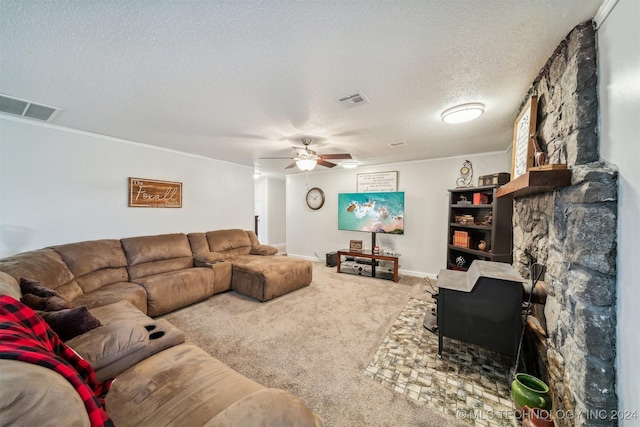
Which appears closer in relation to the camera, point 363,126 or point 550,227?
point 550,227

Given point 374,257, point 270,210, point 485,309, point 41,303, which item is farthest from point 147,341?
point 270,210

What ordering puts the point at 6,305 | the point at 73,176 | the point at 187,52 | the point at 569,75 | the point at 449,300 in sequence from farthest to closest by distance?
1. the point at 73,176
2. the point at 449,300
3. the point at 187,52
4. the point at 569,75
5. the point at 6,305

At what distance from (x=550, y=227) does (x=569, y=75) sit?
2.93 ft

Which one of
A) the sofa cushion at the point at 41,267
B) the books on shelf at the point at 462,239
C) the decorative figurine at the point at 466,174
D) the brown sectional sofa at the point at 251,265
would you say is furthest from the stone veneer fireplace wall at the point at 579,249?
the sofa cushion at the point at 41,267

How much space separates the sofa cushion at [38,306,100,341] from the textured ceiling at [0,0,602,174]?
159 centimetres

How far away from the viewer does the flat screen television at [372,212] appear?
15.2 feet

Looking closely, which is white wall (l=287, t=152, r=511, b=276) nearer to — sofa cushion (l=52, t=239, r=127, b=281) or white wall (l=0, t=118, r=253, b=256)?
white wall (l=0, t=118, r=253, b=256)

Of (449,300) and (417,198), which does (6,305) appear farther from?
(417,198)

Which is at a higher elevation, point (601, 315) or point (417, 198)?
point (417, 198)

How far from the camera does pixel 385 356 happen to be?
215 centimetres

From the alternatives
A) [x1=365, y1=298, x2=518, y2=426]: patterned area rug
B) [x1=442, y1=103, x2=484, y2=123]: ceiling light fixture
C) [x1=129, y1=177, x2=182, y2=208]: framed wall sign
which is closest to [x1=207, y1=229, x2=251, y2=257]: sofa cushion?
[x1=129, y1=177, x2=182, y2=208]: framed wall sign

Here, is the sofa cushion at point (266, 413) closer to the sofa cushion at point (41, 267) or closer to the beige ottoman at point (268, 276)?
the sofa cushion at point (41, 267)

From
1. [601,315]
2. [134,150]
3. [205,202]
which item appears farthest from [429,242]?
[134,150]

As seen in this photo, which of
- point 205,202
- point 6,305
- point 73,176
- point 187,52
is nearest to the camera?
point 6,305
